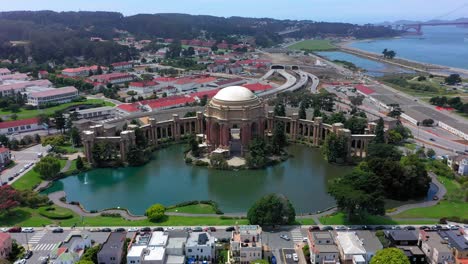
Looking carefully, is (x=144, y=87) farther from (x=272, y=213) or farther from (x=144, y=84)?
(x=272, y=213)

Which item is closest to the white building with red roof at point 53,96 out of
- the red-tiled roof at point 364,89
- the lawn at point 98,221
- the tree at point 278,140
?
the lawn at point 98,221

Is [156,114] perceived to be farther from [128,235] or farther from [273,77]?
[273,77]

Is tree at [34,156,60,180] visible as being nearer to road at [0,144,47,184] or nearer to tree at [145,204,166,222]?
road at [0,144,47,184]

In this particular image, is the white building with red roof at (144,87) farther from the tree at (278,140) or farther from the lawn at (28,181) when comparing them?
the lawn at (28,181)

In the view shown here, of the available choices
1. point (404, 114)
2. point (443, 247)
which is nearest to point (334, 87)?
point (404, 114)

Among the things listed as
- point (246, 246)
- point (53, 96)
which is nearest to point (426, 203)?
point (246, 246)

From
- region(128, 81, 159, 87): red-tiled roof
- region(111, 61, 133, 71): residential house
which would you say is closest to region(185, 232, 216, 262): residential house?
region(128, 81, 159, 87): red-tiled roof
